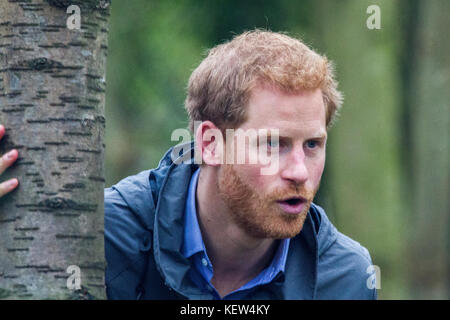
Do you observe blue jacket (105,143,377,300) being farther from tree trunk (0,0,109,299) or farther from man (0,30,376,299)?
tree trunk (0,0,109,299)

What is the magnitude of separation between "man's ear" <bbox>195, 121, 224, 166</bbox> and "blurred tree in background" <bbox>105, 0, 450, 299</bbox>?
5.06 metres

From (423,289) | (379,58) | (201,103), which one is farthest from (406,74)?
(201,103)

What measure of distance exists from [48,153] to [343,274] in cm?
190

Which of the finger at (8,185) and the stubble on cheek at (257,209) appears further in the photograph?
the stubble on cheek at (257,209)

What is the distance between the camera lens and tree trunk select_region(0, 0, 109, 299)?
111 inches

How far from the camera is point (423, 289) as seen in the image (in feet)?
28.5

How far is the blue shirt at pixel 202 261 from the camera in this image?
4.08m

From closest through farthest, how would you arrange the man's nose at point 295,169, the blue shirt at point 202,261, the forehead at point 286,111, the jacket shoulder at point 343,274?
the man's nose at point 295,169 → the forehead at point 286,111 → the blue shirt at point 202,261 → the jacket shoulder at point 343,274

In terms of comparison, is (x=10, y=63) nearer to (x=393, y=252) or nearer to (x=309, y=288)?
(x=309, y=288)

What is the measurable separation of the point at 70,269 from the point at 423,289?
254 inches

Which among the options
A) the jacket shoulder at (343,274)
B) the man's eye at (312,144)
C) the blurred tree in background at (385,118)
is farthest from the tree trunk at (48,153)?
the blurred tree in background at (385,118)
